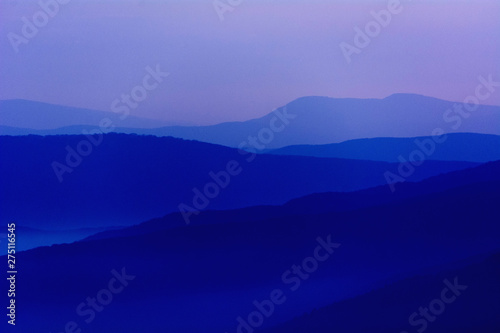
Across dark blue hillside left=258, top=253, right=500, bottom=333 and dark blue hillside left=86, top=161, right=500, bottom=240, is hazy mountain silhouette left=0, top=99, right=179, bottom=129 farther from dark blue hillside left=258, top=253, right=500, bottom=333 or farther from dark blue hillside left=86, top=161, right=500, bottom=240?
dark blue hillside left=258, top=253, right=500, bottom=333

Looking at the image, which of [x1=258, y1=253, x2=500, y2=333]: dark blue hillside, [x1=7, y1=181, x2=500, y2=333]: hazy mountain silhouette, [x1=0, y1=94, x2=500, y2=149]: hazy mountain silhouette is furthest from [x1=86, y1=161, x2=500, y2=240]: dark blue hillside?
[x1=258, y1=253, x2=500, y2=333]: dark blue hillside

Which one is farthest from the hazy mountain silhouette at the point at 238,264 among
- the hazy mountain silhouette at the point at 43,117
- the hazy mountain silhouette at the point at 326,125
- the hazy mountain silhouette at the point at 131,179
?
the hazy mountain silhouette at the point at 43,117

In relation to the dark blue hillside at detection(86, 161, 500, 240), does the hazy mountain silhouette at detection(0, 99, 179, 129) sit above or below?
above

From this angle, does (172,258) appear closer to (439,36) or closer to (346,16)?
(346,16)

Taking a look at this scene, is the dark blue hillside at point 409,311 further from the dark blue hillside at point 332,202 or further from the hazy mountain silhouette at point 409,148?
the hazy mountain silhouette at point 409,148

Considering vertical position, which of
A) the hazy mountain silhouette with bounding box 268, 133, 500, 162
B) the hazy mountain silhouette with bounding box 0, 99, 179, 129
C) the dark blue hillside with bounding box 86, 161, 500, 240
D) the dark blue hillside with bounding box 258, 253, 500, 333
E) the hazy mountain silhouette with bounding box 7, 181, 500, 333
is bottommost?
the dark blue hillside with bounding box 258, 253, 500, 333
